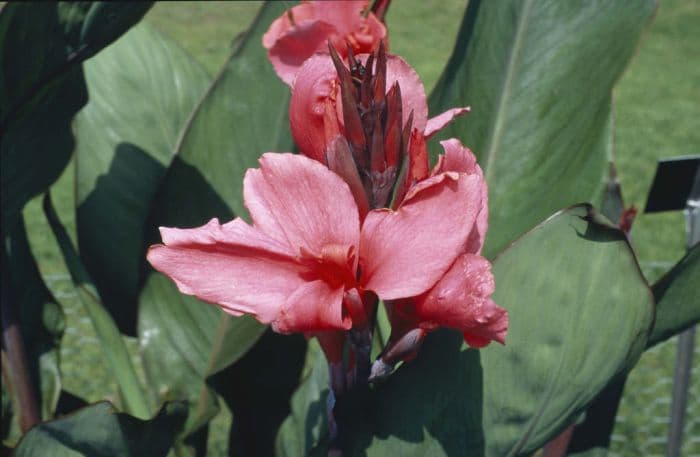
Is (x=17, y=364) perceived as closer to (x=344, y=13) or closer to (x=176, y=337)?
(x=176, y=337)

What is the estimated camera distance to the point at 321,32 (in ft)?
2.09

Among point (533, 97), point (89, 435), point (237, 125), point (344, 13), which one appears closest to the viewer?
point (89, 435)

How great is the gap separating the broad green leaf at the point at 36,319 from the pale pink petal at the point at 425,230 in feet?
1.81

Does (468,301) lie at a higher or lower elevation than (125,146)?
higher

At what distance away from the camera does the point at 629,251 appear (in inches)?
19.4

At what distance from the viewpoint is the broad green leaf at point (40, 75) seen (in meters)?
0.59

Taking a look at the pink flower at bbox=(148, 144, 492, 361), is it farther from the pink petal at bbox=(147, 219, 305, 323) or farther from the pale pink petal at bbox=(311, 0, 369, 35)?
the pale pink petal at bbox=(311, 0, 369, 35)

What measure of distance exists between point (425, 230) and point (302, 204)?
0.20 feet

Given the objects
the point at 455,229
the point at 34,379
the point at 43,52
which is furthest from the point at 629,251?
the point at 34,379

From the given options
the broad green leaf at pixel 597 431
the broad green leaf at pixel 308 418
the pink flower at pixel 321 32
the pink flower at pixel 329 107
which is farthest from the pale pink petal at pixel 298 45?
the broad green leaf at pixel 597 431

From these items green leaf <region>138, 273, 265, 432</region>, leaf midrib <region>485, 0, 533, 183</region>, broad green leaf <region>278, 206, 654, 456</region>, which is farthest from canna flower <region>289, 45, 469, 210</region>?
green leaf <region>138, 273, 265, 432</region>

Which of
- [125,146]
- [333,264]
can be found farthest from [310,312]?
[125,146]

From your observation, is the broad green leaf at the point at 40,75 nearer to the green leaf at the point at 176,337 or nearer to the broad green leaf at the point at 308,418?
the green leaf at the point at 176,337

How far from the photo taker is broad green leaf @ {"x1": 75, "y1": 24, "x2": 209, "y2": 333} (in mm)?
941
